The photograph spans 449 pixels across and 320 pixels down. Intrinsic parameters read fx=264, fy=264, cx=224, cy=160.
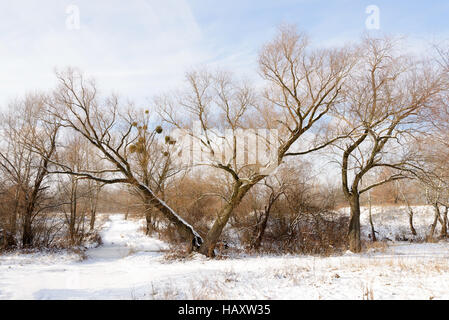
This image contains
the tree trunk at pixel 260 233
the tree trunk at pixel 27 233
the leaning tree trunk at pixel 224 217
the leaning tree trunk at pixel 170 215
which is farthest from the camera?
the tree trunk at pixel 260 233

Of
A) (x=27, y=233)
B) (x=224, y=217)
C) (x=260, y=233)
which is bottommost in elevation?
(x=260, y=233)

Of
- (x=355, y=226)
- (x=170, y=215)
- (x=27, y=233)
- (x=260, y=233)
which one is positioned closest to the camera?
(x=355, y=226)

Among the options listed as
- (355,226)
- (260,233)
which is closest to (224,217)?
(260,233)

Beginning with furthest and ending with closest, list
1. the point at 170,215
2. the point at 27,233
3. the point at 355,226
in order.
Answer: the point at 27,233, the point at 170,215, the point at 355,226

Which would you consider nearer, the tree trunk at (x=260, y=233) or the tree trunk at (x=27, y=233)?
the tree trunk at (x=27, y=233)

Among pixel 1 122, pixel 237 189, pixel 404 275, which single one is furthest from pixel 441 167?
pixel 1 122

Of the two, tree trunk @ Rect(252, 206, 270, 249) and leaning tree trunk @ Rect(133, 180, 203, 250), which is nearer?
leaning tree trunk @ Rect(133, 180, 203, 250)

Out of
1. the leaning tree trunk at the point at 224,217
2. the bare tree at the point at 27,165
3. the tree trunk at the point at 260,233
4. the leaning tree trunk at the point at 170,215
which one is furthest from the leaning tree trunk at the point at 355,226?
the bare tree at the point at 27,165

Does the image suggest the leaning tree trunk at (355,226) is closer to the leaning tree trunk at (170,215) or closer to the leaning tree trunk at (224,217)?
the leaning tree trunk at (224,217)

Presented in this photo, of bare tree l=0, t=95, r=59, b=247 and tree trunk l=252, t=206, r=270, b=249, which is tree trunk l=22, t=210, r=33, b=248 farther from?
tree trunk l=252, t=206, r=270, b=249

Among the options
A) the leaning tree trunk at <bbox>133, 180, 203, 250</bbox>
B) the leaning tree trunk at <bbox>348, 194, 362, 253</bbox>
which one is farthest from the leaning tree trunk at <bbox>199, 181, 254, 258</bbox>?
the leaning tree trunk at <bbox>348, 194, 362, 253</bbox>

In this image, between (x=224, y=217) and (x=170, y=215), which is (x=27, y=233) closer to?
(x=170, y=215)

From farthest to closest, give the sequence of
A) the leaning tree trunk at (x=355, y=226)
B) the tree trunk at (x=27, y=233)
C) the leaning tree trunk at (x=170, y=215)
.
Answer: the tree trunk at (x=27, y=233), the leaning tree trunk at (x=170, y=215), the leaning tree trunk at (x=355, y=226)
